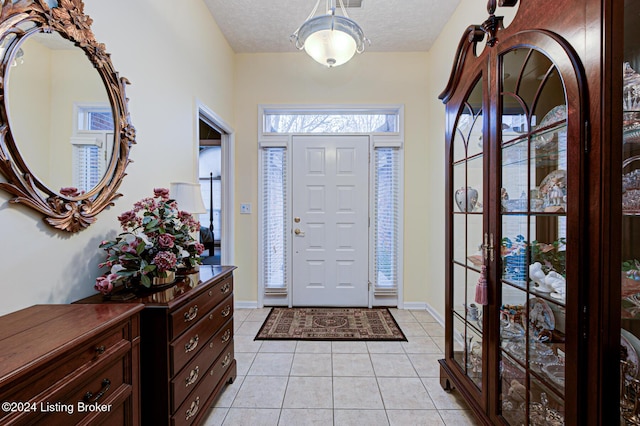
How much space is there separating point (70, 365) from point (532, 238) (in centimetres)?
169

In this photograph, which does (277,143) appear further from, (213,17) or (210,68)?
(213,17)

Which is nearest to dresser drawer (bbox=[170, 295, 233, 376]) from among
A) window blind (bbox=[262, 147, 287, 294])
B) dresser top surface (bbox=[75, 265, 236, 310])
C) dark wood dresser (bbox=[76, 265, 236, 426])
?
dark wood dresser (bbox=[76, 265, 236, 426])

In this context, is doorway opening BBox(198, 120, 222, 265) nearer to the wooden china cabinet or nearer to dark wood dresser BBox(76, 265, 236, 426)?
dark wood dresser BBox(76, 265, 236, 426)

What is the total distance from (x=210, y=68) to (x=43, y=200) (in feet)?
7.17

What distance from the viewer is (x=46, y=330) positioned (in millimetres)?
837

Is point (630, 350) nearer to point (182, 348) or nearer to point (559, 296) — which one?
point (559, 296)

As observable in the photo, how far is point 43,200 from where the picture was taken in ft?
3.65

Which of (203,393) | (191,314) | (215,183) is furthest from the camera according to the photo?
(215,183)

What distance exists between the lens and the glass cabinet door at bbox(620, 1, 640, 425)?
88cm

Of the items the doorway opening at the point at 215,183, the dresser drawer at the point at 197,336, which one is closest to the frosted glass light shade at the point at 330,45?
the doorway opening at the point at 215,183

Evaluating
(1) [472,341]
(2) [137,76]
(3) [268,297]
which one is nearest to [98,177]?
(2) [137,76]

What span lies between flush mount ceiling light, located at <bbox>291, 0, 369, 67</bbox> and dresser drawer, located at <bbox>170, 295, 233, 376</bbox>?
1875 millimetres

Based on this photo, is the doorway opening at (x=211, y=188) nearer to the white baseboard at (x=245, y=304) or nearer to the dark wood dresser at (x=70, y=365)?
the white baseboard at (x=245, y=304)

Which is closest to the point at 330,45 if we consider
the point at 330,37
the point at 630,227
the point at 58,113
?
the point at 330,37
